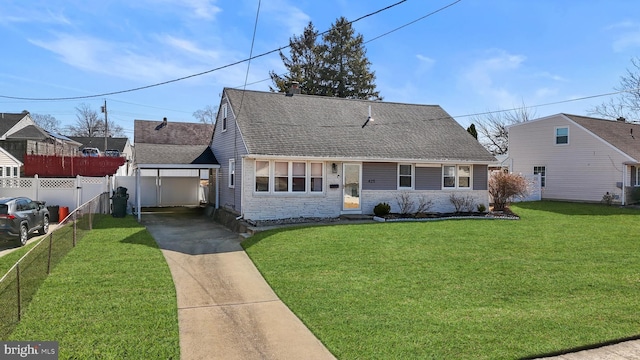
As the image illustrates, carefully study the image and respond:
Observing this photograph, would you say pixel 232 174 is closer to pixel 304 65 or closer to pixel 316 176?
pixel 316 176

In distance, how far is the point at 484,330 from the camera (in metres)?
5.74

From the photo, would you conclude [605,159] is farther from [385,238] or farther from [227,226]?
[227,226]

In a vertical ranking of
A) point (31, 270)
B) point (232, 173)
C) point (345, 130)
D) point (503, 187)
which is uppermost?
point (345, 130)

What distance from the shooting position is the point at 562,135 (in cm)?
2619

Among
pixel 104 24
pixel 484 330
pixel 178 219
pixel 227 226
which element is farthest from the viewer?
pixel 178 219

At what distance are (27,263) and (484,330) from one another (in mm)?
7185

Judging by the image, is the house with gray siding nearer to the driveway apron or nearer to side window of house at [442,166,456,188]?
side window of house at [442,166,456,188]

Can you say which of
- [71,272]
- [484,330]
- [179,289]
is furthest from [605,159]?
[71,272]

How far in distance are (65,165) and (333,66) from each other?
25045 millimetres

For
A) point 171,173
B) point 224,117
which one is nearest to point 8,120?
point 171,173

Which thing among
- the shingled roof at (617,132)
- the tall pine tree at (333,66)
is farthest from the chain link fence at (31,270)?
the tall pine tree at (333,66)

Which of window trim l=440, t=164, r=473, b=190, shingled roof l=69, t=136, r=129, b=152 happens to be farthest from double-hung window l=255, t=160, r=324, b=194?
shingled roof l=69, t=136, r=129, b=152

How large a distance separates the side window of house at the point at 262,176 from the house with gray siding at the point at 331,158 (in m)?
0.04

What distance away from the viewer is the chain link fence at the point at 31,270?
5.42 meters
